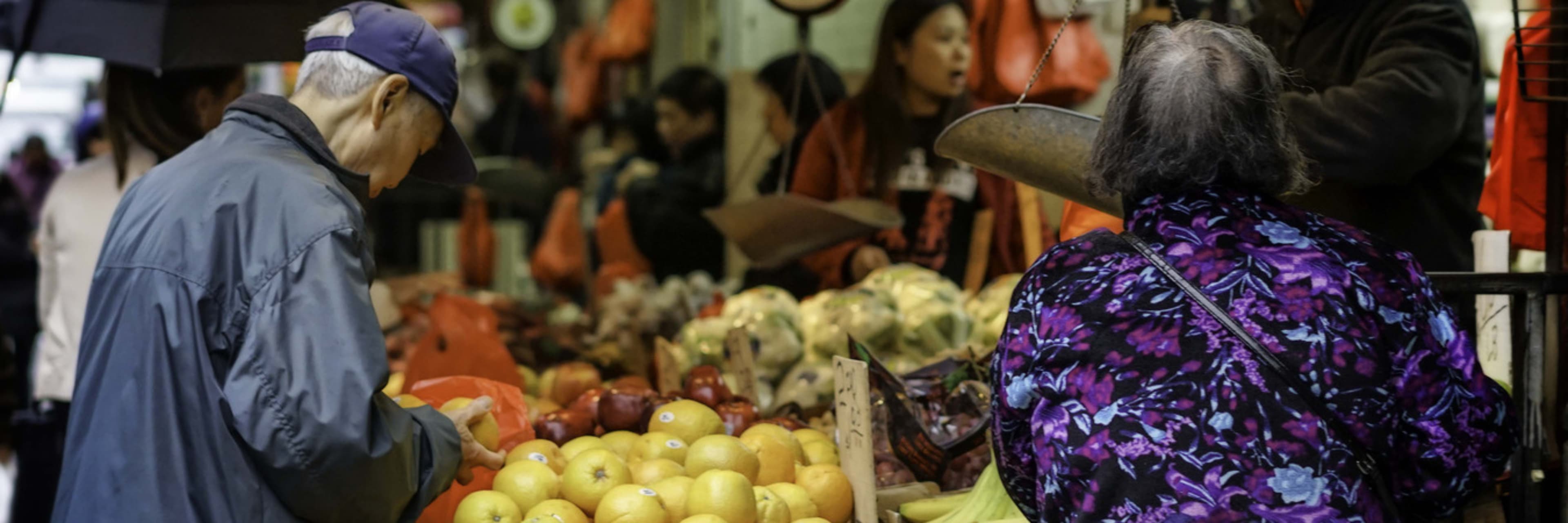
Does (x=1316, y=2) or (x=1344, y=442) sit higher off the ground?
(x=1316, y=2)

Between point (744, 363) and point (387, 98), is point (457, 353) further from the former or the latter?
point (387, 98)

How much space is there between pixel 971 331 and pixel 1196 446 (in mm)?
2248

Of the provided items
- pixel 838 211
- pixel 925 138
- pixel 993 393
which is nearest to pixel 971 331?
pixel 838 211

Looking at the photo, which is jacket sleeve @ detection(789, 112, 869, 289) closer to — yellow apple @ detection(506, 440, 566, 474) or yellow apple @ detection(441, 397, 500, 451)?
yellow apple @ detection(506, 440, 566, 474)

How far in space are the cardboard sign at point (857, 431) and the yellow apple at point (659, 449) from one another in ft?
1.02

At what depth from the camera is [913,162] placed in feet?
15.4

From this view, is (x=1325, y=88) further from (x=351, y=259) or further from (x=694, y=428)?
(x=351, y=259)

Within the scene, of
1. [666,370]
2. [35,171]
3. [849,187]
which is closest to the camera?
[666,370]

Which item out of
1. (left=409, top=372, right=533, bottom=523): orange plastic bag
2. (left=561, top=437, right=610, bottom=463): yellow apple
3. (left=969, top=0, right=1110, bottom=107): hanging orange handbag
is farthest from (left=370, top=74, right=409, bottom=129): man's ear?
(left=969, top=0, right=1110, bottom=107): hanging orange handbag

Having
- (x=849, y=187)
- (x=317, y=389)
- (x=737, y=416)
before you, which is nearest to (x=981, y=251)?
(x=849, y=187)

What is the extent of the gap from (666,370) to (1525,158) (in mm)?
1934

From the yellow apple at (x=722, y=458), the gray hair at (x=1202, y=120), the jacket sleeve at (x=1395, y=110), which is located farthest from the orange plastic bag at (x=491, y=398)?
the jacket sleeve at (x=1395, y=110)

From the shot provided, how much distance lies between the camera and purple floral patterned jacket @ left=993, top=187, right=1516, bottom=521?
1638mm

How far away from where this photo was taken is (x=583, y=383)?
3.57m
